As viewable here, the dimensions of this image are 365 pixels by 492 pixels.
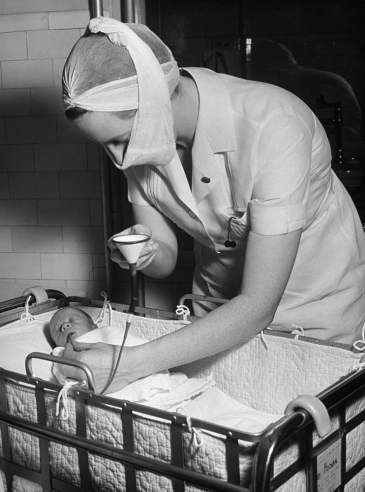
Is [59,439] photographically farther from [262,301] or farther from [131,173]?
[131,173]

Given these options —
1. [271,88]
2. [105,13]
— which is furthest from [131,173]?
[105,13]

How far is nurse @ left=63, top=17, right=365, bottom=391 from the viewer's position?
1.42m

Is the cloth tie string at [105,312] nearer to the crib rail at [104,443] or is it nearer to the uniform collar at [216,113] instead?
the crib rail at [104,443]

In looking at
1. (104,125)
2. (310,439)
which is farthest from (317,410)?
(104,125)

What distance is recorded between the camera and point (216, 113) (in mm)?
1595

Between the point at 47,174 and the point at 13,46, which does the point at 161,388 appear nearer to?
the point at 47,174

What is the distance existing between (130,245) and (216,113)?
14.8 inches

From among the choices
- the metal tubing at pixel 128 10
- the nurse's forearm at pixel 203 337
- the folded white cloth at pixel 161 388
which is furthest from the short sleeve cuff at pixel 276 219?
the metal tubing at pixel 128 10

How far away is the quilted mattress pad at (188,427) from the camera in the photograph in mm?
1249

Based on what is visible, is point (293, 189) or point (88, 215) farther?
point (88, 215)

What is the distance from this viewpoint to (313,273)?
1775 millimetres

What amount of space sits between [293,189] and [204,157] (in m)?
0.28

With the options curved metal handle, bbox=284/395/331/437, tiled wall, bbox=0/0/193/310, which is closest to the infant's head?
curved metal handle, bbox=284/395/331/437

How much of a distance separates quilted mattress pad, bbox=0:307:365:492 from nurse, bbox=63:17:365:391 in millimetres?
110
